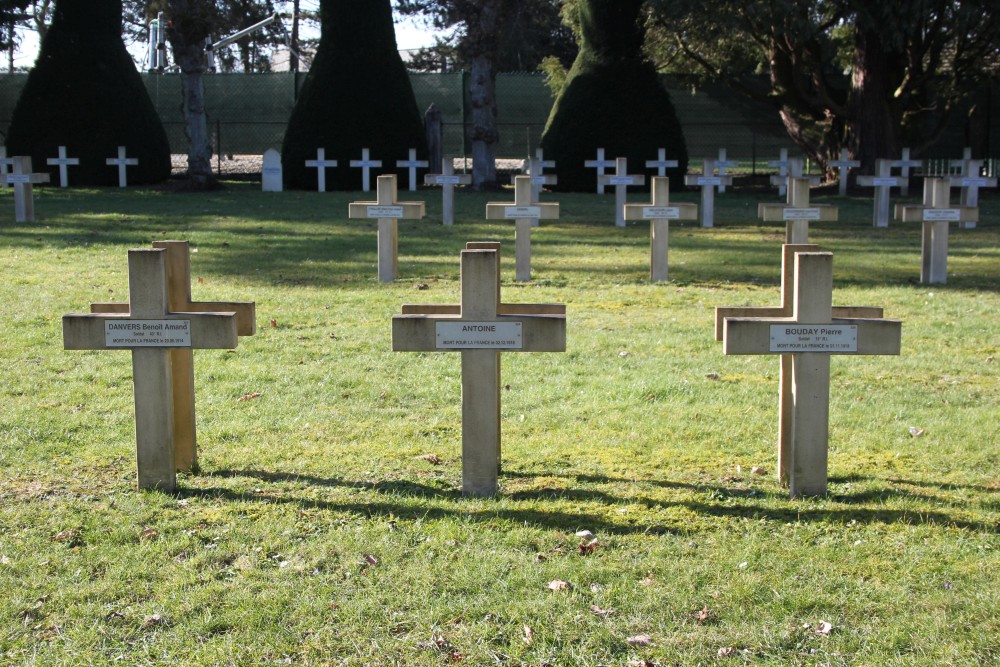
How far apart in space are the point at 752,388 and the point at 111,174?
2007 cm

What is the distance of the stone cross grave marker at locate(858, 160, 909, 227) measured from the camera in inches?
643

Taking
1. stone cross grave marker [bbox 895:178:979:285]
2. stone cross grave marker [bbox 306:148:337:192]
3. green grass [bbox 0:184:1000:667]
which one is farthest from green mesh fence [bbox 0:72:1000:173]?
green grass [bbox 0:184:1000:667]

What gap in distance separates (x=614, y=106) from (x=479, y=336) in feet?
65.8

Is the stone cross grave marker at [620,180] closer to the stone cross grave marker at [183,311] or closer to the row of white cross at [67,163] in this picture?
the row of white cross at [67,163]

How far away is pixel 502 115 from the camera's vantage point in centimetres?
3197

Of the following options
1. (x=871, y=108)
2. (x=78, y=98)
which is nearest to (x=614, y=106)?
(x=871, y=108)

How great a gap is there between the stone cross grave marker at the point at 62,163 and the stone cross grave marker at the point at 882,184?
1353 centimetres

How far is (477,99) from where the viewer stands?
24.0 metres

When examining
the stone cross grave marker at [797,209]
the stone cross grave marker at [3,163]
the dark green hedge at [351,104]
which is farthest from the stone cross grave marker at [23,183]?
the stone cross grave marker at [797,209]

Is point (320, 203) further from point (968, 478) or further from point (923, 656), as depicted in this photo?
point (923, 656)

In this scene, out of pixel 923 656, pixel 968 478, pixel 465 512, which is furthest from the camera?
pixel 968 478

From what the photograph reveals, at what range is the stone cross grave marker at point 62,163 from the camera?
21.2 meters

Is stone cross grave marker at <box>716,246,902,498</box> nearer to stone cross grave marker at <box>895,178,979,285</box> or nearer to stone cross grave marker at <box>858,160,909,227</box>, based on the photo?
stone cross grave marker at <box>895,178,979,285</box>

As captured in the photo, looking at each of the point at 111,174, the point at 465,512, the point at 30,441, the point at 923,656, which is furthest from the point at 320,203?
the point at 923,656
